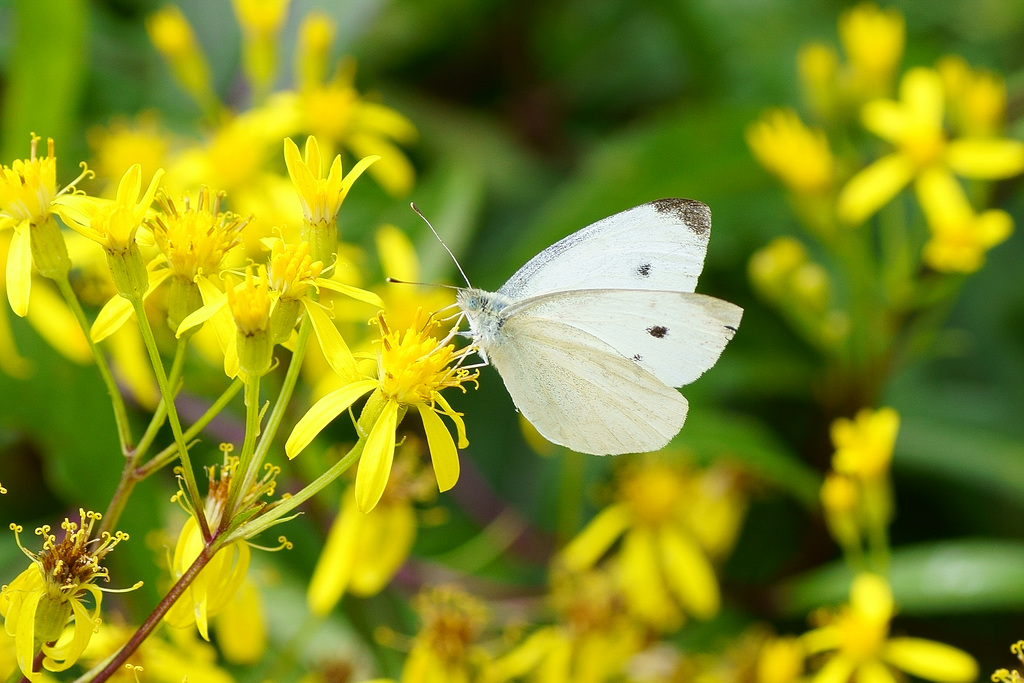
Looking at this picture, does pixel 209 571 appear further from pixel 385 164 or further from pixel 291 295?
pixel 385 164

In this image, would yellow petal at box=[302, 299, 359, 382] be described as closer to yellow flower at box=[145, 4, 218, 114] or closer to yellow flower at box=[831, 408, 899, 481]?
yellow flower at box=[831, 408, 899, 481]

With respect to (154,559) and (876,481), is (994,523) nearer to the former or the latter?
(876,481)

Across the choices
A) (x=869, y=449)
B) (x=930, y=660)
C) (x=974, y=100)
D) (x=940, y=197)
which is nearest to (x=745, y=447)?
(x=869, y=449)

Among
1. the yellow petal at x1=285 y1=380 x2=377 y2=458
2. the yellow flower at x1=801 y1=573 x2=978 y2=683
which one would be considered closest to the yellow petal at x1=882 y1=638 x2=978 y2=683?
the yellow flower at x1=801 y1=573 x2=978 y2=683

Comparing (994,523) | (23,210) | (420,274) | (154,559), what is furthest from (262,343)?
(994,523)

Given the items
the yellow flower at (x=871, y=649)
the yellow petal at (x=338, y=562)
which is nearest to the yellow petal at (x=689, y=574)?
the yellow flower at (x=871, y=649)

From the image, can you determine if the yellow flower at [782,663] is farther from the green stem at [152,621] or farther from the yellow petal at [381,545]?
the green stem at [152,621]
